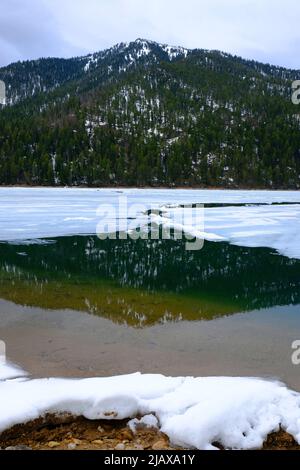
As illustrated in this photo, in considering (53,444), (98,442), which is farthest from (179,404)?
(53,444)

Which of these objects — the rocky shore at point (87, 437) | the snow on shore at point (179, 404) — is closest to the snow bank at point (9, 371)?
the snow on shore at point (179, 404)

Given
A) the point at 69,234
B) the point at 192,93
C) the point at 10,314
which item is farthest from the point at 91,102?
Result: the point at 10,314

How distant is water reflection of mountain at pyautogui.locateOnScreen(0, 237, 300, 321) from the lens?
994 cm

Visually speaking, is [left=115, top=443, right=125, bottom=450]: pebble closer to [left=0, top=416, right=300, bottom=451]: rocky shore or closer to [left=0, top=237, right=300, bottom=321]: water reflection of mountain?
[left=0, top=416, right=300, bottom=451]: rocky shore

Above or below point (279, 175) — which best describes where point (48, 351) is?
below

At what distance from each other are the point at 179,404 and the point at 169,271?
852 centimetres

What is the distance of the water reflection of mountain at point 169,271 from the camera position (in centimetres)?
994

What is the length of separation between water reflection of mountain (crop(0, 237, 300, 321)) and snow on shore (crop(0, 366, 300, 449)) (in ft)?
11.4

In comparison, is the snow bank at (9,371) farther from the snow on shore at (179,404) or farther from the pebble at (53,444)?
the pebble at (53,444)

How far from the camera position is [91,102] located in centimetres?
17200

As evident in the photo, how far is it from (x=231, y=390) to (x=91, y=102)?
178 metres

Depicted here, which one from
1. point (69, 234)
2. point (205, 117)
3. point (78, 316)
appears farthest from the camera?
point (205, 117)
